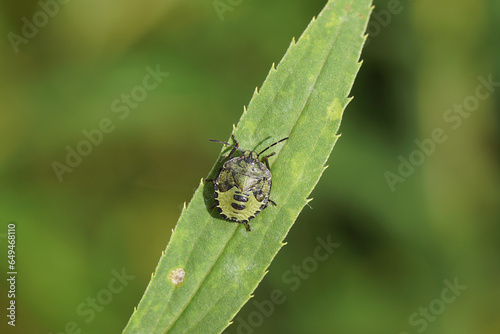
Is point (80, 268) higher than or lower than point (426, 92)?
lower

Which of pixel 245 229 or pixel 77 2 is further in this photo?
pixel 77 2

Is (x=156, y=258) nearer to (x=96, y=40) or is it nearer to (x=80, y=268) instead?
(x=80, y=268)

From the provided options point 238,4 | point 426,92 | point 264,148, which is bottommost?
point 264,148

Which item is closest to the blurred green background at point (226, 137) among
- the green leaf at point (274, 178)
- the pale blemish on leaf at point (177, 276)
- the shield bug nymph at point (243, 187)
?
the shield bug nymph at point (243, 187)

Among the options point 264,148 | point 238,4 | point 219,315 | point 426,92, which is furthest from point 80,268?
point 426,92

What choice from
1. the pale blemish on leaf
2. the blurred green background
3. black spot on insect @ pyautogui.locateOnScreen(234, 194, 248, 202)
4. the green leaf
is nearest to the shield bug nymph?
black spot on insect @ pyautogui.locateOnScreen(234, 194, 248, 202)

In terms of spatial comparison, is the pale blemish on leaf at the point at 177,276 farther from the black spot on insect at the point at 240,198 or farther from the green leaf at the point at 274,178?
the black spot on insect at the point at 240,198
